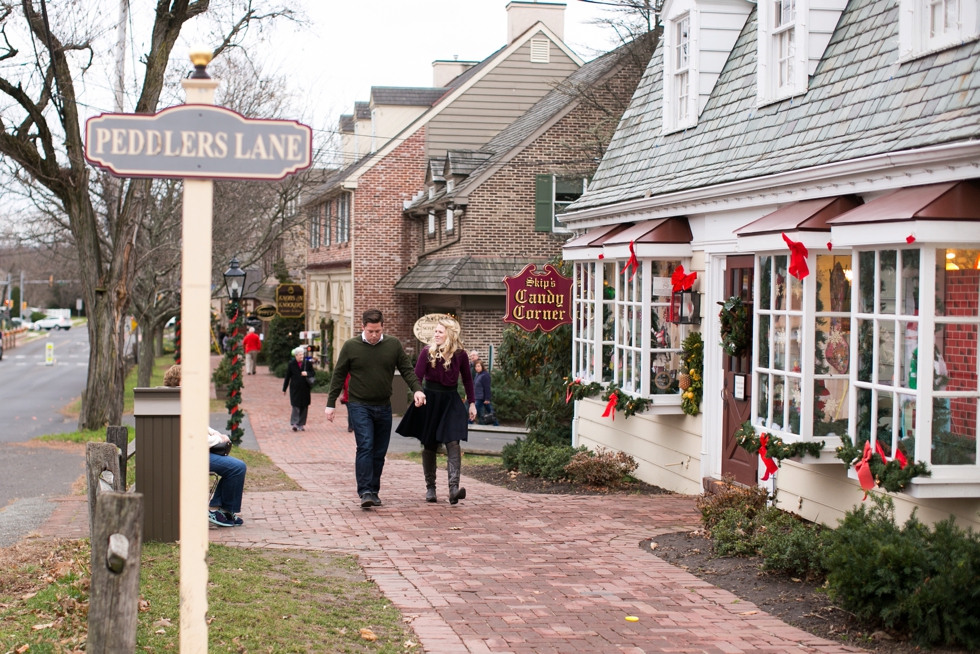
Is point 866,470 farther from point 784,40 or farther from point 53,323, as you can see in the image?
point 53,323

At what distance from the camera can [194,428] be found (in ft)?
13.8

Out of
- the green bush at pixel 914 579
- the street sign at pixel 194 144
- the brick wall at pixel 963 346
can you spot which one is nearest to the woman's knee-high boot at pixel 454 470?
the green bush at pixel 914 579

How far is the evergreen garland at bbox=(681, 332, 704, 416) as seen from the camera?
10938 mm

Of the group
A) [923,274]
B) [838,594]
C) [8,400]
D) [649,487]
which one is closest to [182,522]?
[838,594]

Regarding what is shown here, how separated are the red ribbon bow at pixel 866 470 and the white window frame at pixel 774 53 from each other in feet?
12.8

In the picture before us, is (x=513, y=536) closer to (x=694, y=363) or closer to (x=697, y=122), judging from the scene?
(x=694, y=363)

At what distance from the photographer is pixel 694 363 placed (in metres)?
11.0

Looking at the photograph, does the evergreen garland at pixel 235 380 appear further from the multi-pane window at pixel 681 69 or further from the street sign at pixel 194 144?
the street sign at pixel 194 144

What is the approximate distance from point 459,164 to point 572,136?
10.7ft

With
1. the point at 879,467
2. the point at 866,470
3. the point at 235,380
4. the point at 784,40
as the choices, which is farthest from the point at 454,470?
the point at 235,380

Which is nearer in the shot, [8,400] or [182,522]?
[182,522]

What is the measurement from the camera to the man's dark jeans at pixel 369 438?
31.6ft

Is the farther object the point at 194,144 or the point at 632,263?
the point at 632,263

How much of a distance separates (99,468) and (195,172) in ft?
9.12
